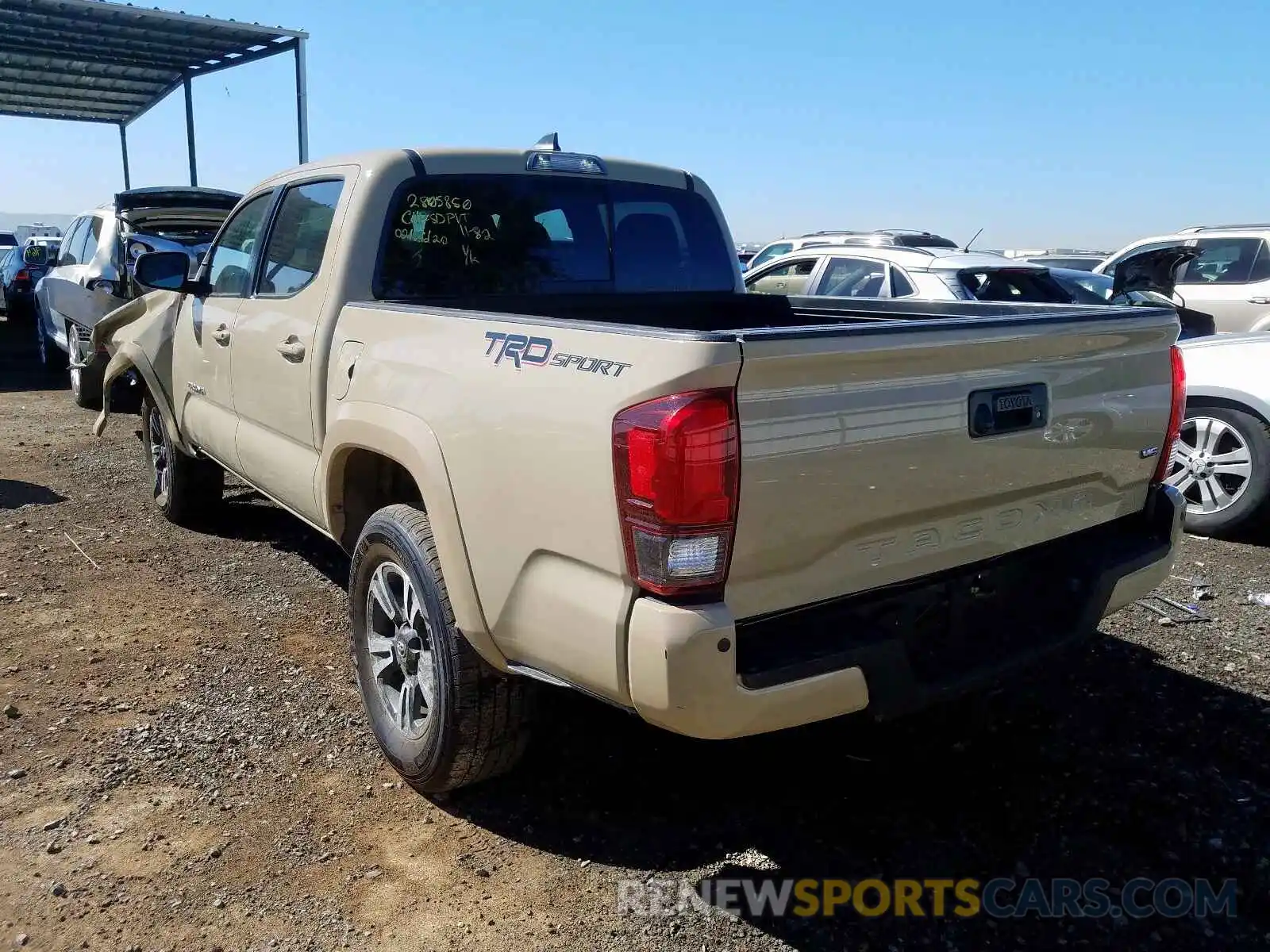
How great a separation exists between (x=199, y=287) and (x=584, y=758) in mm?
3039

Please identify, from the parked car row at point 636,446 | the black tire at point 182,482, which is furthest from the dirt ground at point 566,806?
the black tire at point 182,482

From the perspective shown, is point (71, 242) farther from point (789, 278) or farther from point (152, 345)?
point (789, 278)

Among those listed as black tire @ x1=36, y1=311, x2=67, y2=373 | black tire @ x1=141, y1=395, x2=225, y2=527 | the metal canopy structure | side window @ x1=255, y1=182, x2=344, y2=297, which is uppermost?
the metal canopy structure

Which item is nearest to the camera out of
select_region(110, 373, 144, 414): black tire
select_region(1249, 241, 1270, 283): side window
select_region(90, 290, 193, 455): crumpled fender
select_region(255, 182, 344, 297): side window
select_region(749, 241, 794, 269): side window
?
select_region(255, 182, 344, 297): side window

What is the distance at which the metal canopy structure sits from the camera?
13.6m

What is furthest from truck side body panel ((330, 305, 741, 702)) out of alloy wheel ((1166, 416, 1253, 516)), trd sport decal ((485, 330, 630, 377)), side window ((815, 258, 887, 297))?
side window ((815, 258, 887, 297))

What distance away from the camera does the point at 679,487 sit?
2.09m

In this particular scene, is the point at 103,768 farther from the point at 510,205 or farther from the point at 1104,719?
the point at 1104,719

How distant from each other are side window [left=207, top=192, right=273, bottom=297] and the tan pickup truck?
17.6 inches

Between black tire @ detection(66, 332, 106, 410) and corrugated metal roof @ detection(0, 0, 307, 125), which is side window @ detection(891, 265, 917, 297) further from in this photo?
corrugated metal roof @ detection(0, 0, 307, 125)

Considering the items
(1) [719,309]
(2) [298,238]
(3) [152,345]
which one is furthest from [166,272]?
(1) [719,309]

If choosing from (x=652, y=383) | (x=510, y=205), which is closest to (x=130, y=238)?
(x=510, y=205)

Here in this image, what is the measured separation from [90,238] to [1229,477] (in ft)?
34.7

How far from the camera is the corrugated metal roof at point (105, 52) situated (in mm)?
13570
